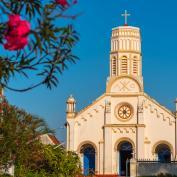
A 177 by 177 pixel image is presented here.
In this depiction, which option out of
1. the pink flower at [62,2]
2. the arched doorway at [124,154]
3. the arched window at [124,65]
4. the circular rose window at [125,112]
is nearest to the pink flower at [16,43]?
the pink flower at [62,2]

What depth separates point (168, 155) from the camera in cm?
5919

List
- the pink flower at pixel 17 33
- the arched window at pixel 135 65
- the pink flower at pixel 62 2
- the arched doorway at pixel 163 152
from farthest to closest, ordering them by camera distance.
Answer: the arched window at pixel 135 65 → the arched doorway at pixel 163 152 → the pink flower at pixel 62 2 → the pink flower at pixel 17 33

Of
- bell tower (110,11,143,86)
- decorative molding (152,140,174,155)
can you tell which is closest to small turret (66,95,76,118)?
bell tower (110,11,143,86)

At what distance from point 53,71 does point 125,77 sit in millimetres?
54563

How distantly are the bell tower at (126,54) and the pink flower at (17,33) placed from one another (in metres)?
54.9

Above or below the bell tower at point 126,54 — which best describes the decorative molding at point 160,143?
below

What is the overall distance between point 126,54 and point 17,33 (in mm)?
55980

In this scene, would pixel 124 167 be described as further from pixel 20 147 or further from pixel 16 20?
pixel 16 20

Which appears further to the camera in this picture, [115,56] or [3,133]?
[115,56]

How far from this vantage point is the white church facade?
59.3 metres

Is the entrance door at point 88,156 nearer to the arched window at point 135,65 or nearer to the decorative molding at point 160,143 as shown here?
the decorative molding at point 160,143

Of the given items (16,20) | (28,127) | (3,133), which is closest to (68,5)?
(16,20)

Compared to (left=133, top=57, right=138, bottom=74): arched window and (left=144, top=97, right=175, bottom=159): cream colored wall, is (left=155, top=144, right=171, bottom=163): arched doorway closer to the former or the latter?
(left=144, top=97, right=175, bottom=159): cream colored wall

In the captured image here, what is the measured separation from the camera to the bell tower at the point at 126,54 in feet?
202
